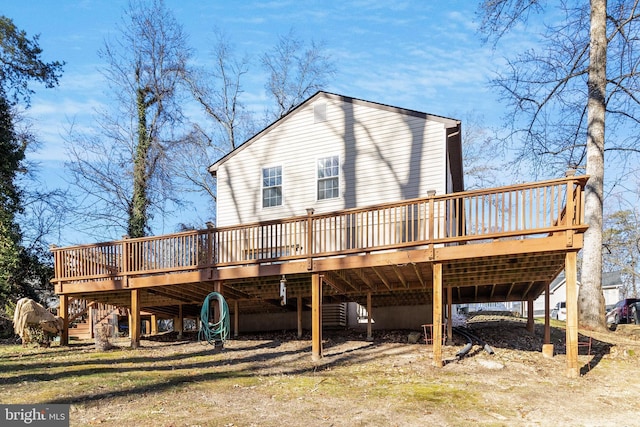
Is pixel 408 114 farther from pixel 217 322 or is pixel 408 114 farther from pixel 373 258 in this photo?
pixel 217 322

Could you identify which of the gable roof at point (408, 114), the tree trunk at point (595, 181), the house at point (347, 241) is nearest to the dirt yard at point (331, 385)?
the house at point (347, 241)

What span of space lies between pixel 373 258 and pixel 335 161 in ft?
16.1

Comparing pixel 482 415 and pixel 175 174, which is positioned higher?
pixel 175 174

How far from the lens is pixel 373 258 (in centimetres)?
1048

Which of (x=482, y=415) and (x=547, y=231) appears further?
(x=547, y=231)

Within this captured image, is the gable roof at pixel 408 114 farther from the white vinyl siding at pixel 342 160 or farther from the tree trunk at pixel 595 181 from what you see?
the tree trunk at pixel 595 181

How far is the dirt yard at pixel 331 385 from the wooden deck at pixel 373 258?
1.56 meters

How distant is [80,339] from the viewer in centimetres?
1750

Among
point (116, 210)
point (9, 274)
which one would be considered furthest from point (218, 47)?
point (9, 274)

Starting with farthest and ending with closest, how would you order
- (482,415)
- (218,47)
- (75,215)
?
(218,47), (75,215), (482,415)

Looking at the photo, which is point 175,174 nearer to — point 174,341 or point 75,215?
point 75,215

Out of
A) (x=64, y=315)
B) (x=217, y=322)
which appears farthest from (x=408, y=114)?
(x=64, y=315)

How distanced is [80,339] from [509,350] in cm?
1381

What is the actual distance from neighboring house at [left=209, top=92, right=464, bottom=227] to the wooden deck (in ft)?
4.16
